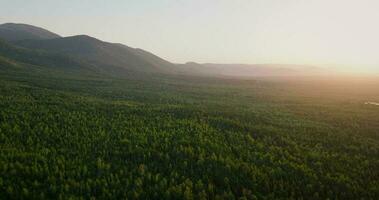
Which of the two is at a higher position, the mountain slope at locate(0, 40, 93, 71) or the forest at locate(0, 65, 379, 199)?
the mountain slope at locate(0, 40, 93, 71)

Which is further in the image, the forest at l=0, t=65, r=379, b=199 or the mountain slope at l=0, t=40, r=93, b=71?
the mountain slope at l=0, t=40, r=93, b=71

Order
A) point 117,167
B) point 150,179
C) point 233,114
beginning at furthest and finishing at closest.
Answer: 1. point 233,114
2. point 117,167
3. point 150,179

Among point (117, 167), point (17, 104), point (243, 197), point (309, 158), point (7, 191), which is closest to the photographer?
point (7, 191)

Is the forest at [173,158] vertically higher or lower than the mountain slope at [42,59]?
lower

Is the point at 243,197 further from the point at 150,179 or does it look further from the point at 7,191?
the point at 7,191

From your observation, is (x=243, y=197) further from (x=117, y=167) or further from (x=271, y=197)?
(x=117, y=167)

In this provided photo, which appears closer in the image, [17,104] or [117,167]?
[117,167]

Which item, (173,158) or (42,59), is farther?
(42,59)

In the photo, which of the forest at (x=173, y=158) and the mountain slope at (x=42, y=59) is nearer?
the forest at (x=173, y=158)

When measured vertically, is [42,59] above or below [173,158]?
above

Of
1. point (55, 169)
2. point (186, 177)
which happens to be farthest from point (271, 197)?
point (55, 169)
